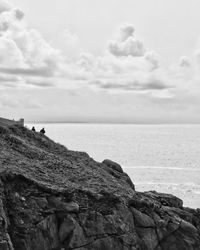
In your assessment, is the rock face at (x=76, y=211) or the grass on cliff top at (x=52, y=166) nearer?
the rock face at (x=76, y=211)

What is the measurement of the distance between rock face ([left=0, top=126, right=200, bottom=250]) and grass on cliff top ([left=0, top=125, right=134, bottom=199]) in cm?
7

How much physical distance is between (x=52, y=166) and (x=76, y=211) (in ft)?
20.4

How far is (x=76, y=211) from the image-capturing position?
20.9 metres

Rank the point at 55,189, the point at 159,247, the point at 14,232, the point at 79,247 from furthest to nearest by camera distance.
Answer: the point at 159,247
the point at 55,189
the point at 79,247
the point at 14,232

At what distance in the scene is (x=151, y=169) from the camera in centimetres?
9238

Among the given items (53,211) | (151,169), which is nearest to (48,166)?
(53,211)

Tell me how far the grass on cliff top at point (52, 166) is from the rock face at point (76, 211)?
0.07m

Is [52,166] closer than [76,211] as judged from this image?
No

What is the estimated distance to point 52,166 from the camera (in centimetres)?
2638

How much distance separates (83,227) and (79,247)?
113cm

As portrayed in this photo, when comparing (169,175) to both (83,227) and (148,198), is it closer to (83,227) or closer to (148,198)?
(148,198)

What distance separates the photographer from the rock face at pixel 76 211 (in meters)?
19.3

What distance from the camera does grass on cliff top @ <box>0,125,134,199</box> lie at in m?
23.0

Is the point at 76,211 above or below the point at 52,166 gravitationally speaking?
below
